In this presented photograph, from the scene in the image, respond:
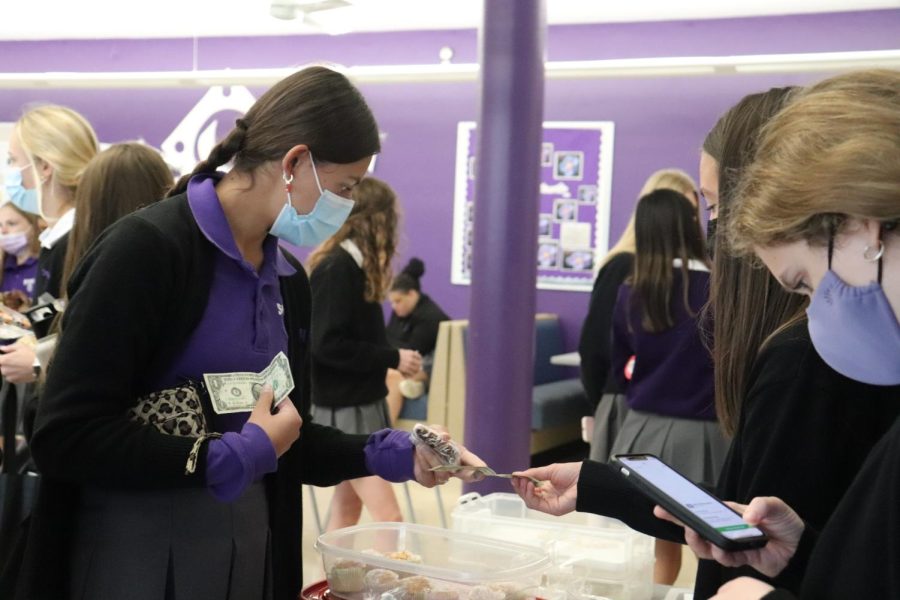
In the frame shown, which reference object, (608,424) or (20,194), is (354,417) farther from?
(20,194)

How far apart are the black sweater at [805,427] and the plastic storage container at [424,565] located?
51cm

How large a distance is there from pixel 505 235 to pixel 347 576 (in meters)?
2.14

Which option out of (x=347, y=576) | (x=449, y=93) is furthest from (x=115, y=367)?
(x=449, y=93)

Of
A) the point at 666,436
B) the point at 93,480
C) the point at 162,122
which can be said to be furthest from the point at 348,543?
the point at 162,122

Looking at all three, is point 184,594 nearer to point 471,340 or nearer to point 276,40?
point 471,340

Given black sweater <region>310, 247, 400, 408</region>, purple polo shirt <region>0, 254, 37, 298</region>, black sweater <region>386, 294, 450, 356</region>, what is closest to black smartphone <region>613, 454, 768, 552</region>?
black sweater <region>310, 247, 400, 408</region>

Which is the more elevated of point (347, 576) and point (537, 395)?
point (347, 576)

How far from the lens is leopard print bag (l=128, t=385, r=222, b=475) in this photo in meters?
1.70

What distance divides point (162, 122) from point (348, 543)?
26.8 feet

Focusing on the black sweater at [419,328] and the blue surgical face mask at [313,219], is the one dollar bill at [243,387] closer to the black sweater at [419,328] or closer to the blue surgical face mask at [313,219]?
the blue surgical face mask at [313,219]

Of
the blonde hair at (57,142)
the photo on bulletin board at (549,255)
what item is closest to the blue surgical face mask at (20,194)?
the blonde hair at (57,142)

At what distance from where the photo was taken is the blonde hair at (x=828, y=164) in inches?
48.1

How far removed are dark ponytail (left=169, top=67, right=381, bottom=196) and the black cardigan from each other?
0.14 metres

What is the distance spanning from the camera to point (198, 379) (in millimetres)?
1747
